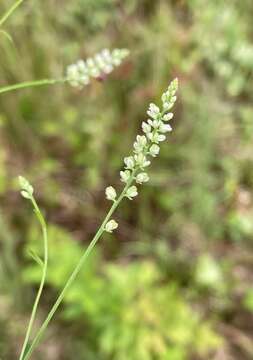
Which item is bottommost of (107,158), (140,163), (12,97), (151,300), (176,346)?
(140,163)

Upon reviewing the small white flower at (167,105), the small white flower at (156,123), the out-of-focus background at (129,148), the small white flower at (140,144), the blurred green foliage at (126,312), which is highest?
the out-of-focus background at (129,148)

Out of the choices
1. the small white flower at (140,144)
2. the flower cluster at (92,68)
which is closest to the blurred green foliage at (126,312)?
the flower cluster at (92,68)

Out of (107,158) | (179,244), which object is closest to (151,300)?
(179,244)

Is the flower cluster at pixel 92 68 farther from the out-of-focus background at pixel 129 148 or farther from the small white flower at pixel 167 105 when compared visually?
the out-of-focus background at pixel 129 148

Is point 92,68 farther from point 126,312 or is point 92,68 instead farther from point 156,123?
point 126,312

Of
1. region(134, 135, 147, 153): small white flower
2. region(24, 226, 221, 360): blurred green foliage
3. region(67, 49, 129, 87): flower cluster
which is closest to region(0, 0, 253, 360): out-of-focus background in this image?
region(24, 226, 221, 360): blurred green foliage

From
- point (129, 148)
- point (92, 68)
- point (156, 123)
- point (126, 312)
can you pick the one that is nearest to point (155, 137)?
point (156, 123)

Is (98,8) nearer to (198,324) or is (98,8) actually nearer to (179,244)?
(179,244)

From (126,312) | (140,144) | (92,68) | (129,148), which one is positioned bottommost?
(140,144)

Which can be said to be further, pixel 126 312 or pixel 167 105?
pixel 126 312
